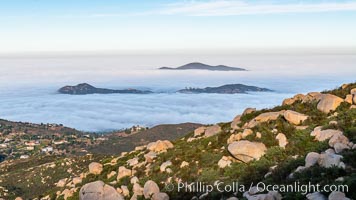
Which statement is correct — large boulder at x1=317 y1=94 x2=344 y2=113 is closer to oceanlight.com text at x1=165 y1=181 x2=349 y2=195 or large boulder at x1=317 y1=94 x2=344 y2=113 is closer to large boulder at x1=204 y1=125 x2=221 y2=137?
large boulder at x1=204 y1=125 x2=221 y2=137

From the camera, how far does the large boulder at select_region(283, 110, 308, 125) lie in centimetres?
2811

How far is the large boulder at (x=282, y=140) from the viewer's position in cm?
2522

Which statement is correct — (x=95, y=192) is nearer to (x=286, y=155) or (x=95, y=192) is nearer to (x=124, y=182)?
(x=124, y=182)

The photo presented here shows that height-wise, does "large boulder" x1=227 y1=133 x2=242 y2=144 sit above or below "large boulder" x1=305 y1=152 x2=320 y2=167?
below

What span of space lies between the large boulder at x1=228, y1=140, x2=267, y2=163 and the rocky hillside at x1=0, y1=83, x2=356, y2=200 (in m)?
0.06

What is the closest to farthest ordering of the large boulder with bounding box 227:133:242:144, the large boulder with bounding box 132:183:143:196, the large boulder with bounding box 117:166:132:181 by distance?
the large boulder with bounding box 132:183:143:196 < the large boulder with bounding box 227:133:242:144 < the large boulder with bounding box 117:166:132:181

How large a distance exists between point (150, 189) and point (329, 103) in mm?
14372

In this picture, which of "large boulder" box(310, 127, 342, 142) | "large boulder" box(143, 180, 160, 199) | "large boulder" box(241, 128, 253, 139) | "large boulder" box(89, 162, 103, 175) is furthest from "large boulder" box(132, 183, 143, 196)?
"large boulder" box(310, 127, 342, 142)

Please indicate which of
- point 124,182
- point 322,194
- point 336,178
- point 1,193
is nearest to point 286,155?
point 336,178

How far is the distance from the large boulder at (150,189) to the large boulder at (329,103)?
1325 centimetres

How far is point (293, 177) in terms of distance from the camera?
1925 centimetres

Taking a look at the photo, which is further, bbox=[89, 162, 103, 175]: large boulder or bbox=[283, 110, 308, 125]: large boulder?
bbox=[89, 162, 103, 175]: large boulder

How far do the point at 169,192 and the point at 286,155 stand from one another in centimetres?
735

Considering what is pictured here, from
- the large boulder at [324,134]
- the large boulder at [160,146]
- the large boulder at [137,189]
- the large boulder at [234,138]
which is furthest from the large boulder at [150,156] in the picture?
the large boulder at [324,134]
